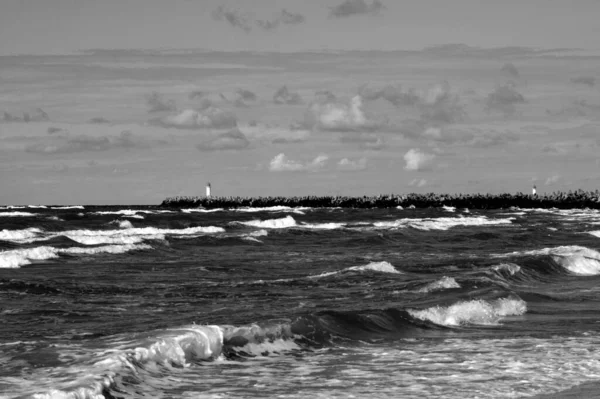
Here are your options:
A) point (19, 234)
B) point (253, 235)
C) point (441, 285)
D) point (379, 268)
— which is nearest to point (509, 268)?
point (379, 268)

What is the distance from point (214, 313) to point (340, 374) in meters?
5.94

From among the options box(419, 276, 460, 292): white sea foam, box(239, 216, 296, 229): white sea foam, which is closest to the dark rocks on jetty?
box(239, 216, 296, 229): white sea foam

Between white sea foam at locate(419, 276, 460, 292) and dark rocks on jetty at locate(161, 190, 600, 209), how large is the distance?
9908cm

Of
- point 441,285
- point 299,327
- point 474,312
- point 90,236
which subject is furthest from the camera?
point 90,236

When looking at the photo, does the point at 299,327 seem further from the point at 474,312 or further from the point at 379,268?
the point at 379,268

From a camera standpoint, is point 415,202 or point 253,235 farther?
point 415,202

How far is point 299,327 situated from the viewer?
14.1 m

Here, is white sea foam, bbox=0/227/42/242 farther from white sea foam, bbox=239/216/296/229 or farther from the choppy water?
white sea foam, bbox=239/216/296/229

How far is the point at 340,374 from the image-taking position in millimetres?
11086

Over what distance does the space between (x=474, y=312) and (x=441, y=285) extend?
371 centimetres

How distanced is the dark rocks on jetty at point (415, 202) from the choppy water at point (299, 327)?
94.4m

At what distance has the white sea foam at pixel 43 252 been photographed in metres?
29.7

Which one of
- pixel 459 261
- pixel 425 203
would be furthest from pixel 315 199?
pixel 459 261

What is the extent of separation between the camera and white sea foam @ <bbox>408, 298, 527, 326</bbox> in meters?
15.9
